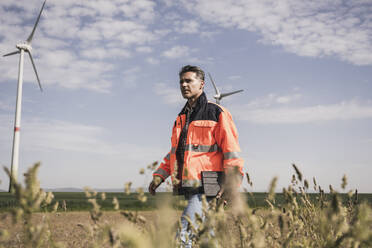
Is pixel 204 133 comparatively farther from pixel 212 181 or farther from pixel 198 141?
pixel 212 181

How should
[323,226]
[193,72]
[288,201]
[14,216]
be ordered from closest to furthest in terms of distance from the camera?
[14,216], [323,226], [288,201], [193,72]

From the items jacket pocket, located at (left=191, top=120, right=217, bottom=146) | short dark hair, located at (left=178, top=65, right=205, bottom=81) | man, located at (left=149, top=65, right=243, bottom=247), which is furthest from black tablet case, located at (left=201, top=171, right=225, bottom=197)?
short dark hair, located at (left=178, top=65, right=205, bottom=81)

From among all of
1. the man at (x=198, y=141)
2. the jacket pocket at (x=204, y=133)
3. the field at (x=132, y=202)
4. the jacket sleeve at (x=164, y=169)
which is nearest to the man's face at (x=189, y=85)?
the man at (x=198, y=141)

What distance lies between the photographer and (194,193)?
340 cm

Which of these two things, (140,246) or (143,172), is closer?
(140,246)

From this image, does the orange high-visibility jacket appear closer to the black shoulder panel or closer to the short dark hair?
the black shoulder panel

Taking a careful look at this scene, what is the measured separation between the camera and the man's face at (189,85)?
3902 millimetres

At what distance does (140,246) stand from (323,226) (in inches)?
36.5

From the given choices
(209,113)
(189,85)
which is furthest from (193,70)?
(209,113)

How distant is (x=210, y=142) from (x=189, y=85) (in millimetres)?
789

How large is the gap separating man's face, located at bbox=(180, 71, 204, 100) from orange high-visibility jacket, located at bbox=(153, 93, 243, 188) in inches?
Result: 6.8

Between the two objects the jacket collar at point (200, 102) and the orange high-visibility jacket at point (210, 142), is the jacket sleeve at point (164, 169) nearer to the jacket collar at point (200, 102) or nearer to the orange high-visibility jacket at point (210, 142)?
the orange high-visibility jacket at point (210, 142)

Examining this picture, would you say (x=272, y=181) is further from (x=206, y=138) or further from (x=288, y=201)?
(x=206, y=138)

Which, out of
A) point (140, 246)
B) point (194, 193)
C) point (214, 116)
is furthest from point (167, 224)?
point (214, 116)
